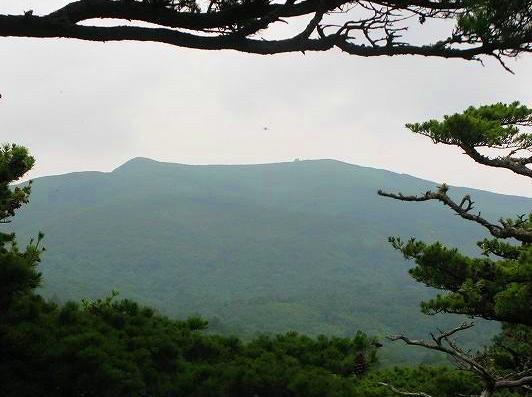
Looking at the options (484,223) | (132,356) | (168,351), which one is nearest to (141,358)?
(132,356)

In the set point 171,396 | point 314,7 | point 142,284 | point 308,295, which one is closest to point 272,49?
point 314,7

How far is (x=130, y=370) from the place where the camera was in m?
4.21

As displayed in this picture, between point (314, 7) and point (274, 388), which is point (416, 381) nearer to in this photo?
point (274, 388)

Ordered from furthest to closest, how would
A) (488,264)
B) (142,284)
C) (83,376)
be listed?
(142,284), (488,264), (83,376)

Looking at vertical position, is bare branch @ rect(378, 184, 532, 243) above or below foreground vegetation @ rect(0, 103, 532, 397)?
above

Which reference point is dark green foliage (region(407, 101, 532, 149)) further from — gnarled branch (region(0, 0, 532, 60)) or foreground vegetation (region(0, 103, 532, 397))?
gnarled branch (region(0, 0, 532, 60))

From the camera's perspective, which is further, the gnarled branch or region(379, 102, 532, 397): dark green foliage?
region(379, 102, 532, 397): dark green foliage

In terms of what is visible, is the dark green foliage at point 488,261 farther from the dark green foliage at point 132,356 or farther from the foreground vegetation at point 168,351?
the dark green foliage at point 132,356

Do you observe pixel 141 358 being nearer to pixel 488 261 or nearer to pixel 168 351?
pixel 168 351

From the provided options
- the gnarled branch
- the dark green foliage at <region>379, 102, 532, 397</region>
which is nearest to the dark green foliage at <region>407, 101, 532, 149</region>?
the dark green foliage at <region>379, 102, 532, 397</region>

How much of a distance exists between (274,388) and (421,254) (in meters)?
6.47

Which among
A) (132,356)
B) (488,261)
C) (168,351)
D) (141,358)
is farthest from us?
(488,261)

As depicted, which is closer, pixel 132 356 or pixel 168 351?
pixel 132 356

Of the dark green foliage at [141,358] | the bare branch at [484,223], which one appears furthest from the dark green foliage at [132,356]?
the bare branch at [484,223]
